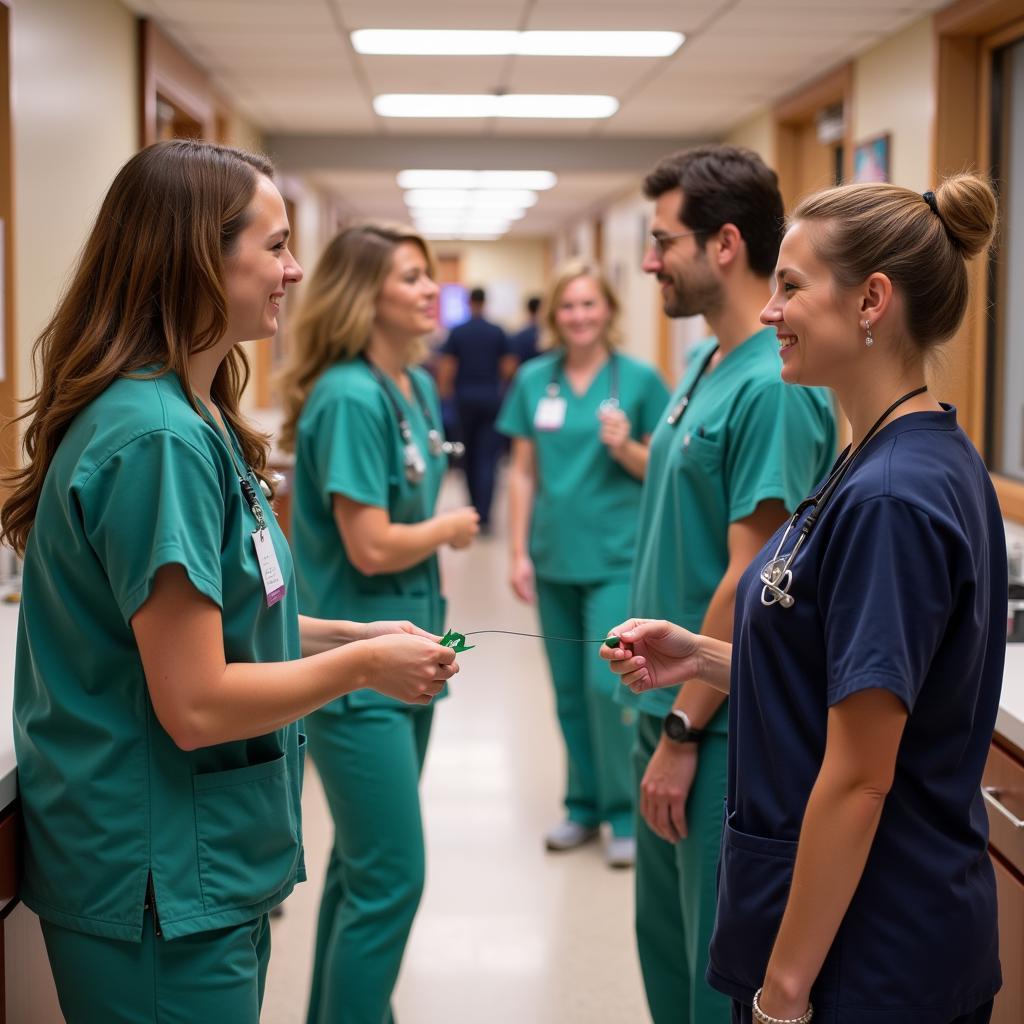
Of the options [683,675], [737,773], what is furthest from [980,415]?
[737,773]

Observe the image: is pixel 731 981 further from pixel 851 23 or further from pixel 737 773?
pixel 851 23

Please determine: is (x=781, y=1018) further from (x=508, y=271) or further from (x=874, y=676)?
(x=508, y=271)

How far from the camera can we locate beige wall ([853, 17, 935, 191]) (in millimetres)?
4109

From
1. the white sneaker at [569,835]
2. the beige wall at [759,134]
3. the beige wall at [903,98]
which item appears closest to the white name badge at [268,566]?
the white sneaker at [569,835]

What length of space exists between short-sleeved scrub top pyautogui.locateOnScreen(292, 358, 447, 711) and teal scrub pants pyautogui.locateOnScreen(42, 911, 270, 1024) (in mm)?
1083

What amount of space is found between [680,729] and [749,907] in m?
0.56

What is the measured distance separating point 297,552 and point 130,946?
125 cm

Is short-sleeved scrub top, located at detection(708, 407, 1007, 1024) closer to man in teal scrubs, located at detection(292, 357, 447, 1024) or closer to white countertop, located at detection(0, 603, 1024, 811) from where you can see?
white countertop, located at detection(0, 603, 1024, 811)

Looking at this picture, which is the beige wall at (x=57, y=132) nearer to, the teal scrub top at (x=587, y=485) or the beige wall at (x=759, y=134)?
the teal scrub top at (x=587, y=485)

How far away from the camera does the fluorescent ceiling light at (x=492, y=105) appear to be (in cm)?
588

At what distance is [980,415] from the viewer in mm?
3947

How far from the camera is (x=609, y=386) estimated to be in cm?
373

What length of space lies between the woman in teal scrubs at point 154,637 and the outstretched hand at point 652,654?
0.28 metres

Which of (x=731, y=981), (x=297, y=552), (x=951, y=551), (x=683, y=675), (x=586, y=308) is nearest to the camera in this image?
(x=951, y=551)
